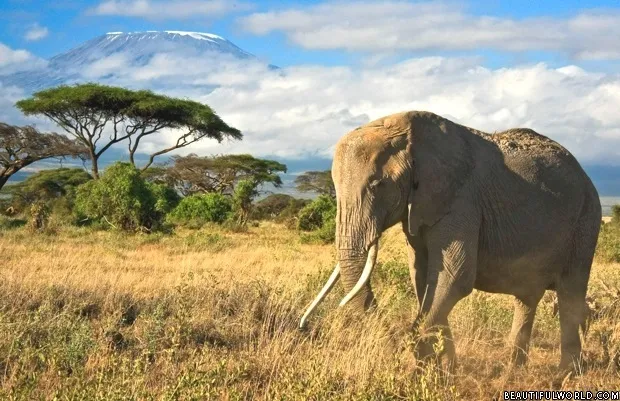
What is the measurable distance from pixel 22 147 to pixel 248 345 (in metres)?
31.6

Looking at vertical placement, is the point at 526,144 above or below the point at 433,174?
above

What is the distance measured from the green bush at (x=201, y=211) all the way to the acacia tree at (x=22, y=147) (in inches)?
464

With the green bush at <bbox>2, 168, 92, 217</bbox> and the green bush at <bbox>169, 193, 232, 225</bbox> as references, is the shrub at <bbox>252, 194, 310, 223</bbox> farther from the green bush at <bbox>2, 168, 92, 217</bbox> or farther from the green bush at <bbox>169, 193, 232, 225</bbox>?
the green bush at <bbox>2, 168, 92, 217</bbox>

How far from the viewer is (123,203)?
820 inches

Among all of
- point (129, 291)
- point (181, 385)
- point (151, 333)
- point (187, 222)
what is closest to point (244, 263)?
point (129, 291)

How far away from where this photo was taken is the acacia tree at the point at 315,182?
148 feet

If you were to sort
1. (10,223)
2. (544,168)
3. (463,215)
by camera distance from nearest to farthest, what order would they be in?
(463,215), (544,168), (10,223)

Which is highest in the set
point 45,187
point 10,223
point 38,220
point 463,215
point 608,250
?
point 45,187

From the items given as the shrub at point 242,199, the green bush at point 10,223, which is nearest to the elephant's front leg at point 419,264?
the green bush at point 10,223

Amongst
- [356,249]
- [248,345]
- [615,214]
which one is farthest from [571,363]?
[615,214]

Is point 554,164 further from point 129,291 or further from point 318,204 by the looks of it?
point 318,204

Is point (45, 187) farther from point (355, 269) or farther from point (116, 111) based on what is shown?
point (355, 269)

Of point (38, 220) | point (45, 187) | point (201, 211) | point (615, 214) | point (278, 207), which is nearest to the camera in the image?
point (38, 220)

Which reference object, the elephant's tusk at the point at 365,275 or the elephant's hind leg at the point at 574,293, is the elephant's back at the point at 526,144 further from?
the elephant's tusk at the point at 365,275
